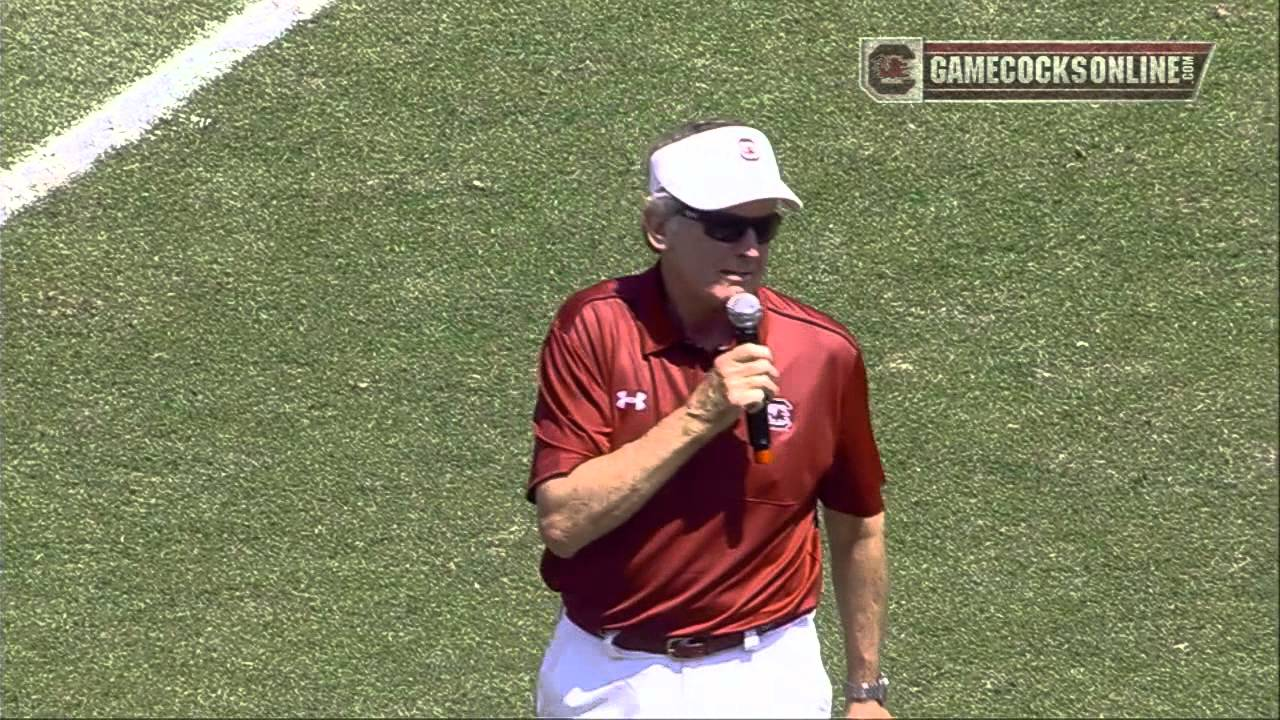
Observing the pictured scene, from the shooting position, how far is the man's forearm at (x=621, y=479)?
2787 mm

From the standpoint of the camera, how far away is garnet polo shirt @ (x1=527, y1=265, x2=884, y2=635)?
9.82 ft

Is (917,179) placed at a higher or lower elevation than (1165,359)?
higher

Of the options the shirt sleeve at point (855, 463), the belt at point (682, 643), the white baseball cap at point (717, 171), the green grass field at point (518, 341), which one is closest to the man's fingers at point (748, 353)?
the white baseball cap at point (717, 171)

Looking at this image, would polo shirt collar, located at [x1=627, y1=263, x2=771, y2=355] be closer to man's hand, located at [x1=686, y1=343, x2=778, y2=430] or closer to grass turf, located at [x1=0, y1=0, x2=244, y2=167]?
man's hand, located at [x1=686, y1=343, x2=778, y2=430]

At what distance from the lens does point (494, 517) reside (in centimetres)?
495

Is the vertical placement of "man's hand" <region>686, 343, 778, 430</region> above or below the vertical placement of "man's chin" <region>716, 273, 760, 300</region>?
below

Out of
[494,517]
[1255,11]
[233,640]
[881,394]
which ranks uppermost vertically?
[1255,11]

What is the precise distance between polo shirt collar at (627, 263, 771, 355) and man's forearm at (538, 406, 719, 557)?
0.22 metres

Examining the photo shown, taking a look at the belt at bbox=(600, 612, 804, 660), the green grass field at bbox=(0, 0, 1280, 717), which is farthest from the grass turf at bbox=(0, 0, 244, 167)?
the belt at bbox=(600, 612, 804, 660)

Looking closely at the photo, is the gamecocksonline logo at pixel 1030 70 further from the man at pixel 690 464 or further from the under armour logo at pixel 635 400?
the under armour logo at pixel 635 400

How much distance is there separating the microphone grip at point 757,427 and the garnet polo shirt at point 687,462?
0.10m

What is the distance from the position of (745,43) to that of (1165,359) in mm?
2044

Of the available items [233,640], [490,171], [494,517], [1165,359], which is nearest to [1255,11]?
[1165,359]

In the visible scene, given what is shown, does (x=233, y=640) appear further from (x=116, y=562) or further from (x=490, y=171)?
(x=490, y=171)
